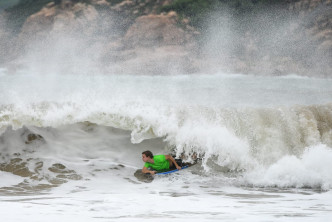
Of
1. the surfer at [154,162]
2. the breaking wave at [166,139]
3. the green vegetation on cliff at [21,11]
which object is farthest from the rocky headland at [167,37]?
the surfer at [154,162]

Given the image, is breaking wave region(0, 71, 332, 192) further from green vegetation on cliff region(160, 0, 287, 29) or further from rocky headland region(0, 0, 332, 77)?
green vegetation on cliff region(160, 0, 287, 29)

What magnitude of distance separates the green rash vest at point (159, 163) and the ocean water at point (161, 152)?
0.56 ft

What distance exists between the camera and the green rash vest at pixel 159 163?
20.8ft

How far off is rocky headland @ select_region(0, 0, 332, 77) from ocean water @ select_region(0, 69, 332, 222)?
38.9 metres

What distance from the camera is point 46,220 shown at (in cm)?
391

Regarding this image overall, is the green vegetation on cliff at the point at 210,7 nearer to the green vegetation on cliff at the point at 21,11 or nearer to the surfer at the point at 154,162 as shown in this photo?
the green vegetation on cliff at the point at 21,11

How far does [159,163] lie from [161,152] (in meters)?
0.99

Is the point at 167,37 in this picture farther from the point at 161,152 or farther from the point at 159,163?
the point at 159,163

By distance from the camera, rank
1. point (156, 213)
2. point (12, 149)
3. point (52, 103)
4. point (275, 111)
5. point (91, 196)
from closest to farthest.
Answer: point (156, 213) < point (91, 196) < point (12, 149) < point (275, 111) < point (52, 103)

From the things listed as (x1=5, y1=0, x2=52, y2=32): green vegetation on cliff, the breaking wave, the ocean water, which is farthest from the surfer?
(x1=5, y1=0, x2=52, y2=32): green vegetation on cliff

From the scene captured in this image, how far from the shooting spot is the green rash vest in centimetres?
633

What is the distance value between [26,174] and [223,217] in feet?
11.4

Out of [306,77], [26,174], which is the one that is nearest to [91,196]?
[26,174]

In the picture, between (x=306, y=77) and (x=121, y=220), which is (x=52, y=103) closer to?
(x=121, y=220)
